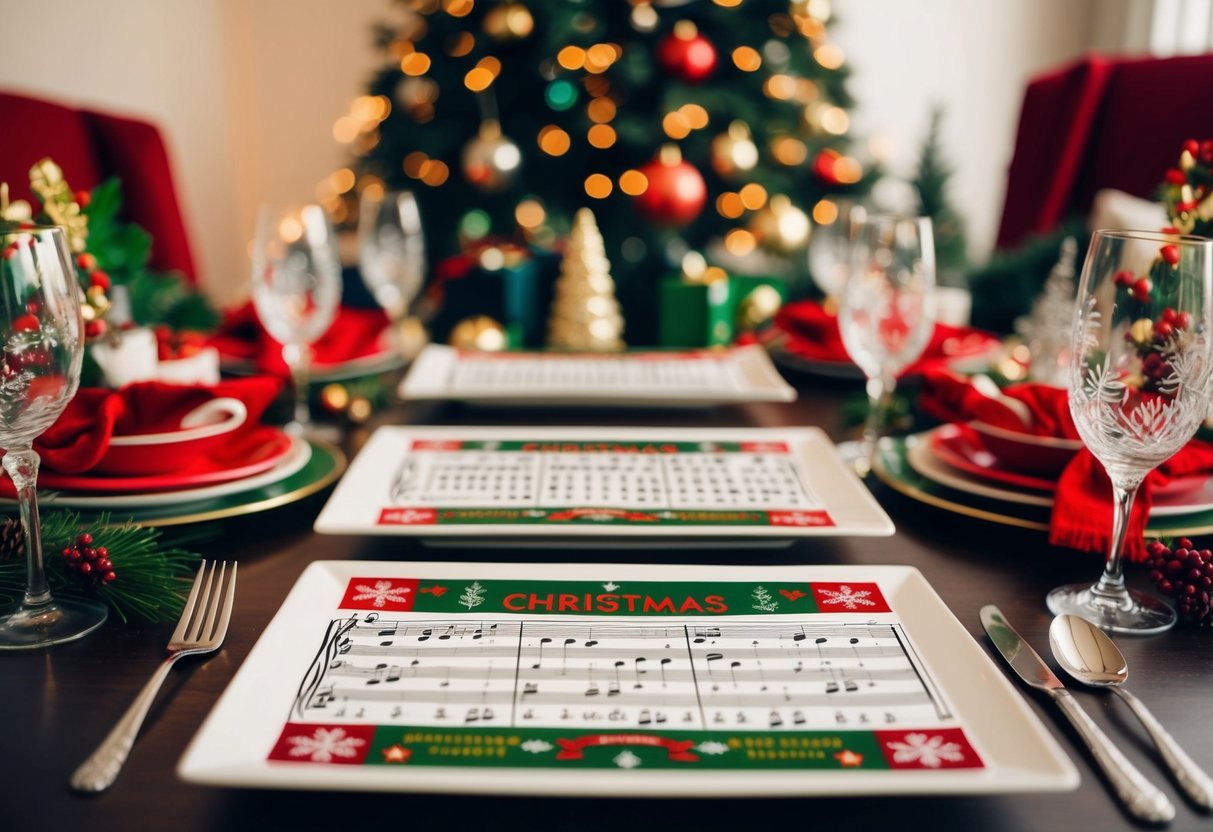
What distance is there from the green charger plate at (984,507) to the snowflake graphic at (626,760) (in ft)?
1.46

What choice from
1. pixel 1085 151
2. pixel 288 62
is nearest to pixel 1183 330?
pixel 1085 151

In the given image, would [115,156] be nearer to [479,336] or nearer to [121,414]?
[479,336]

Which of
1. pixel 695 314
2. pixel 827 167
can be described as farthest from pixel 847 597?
pixel 827 167

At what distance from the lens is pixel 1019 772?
436mm

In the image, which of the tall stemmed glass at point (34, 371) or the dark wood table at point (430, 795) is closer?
the dark wood table at point (430, 795)

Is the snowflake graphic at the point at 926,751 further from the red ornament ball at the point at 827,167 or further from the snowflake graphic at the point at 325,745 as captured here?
the red ornament ball at the point at 827,167

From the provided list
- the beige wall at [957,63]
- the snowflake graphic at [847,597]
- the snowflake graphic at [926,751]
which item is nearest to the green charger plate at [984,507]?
the snowflake graphic at [847,597]

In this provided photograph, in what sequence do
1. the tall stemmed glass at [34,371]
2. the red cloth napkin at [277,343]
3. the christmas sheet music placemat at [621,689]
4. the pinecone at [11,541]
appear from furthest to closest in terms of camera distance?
the red cloth napkin at [277,343]
the pinecone at [11,541]
the tall stemmed glass at [34,371]
the christmas sheet music placemat at [621,689]

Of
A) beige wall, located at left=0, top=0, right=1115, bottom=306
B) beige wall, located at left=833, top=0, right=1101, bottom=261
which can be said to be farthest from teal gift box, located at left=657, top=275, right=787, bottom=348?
beige wall, located at left=833, top=0, right=1101, bottom=261

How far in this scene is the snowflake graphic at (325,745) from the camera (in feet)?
1.47

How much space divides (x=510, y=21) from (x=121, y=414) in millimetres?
2021

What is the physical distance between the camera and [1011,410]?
2.81ft

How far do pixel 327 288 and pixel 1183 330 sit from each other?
83 centimetres

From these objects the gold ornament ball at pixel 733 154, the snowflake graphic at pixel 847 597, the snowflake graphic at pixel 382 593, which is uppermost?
the gold ornament ball at pixel 733 154
